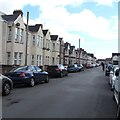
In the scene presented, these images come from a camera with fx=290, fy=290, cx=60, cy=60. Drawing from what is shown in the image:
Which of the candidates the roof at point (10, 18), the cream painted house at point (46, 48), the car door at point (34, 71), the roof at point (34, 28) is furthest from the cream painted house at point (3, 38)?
the cream painted house at point (46, 48)

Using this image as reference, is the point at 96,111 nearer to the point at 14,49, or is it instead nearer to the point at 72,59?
the point at 14,49

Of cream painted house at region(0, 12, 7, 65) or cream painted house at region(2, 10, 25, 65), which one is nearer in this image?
cream painted house at region(0, 12, 7, 65)

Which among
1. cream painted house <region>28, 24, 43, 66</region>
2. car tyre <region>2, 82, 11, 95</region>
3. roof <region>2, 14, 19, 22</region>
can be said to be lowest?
car tyre <region>2, 82, 11, 95</region>

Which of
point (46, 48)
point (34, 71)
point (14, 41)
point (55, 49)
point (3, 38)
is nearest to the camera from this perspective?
point (34, 71)

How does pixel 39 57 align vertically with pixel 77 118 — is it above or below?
above

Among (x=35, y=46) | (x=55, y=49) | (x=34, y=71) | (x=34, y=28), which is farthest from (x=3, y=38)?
(x=55, y=49)

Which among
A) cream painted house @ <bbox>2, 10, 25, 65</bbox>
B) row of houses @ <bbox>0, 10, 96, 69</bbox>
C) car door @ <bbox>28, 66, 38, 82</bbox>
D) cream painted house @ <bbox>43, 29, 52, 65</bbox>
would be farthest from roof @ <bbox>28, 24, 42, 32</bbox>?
car door @ <bbox>28, 66, 38, 82</bbox>

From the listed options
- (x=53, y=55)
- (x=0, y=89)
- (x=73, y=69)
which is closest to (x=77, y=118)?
(x=0, y=89)

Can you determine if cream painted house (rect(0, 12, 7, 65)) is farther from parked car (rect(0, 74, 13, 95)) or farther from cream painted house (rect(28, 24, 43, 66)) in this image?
parked car (rect(0, 74, 13, 95))

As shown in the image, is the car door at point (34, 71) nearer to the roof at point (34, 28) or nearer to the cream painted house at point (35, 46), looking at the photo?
the cream painted house at point (35, 46)

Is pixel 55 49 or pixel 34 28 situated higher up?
pixel 34 28

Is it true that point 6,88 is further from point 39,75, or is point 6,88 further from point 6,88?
→ point 39,75

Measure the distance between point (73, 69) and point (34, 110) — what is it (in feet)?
134

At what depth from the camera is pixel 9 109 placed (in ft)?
32.7
